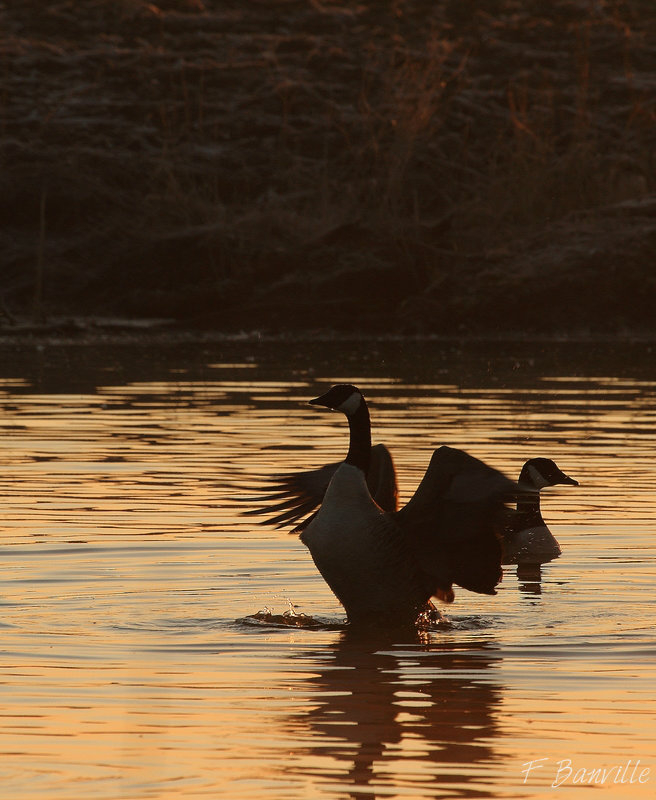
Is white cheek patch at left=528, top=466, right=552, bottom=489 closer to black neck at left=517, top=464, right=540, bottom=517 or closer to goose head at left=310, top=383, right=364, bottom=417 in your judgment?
black neck at left=517, top=464, right=540, bottom=517

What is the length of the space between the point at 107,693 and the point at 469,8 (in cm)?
3667

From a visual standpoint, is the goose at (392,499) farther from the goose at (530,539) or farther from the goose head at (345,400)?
the goose head at (345,400)

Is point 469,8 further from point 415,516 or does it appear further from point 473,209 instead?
point 415,516

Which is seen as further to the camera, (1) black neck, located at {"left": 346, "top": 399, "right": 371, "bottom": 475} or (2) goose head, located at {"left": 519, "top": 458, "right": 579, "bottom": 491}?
(2) goose head, located at {"left": 519, "top": 458, "right": 579, "bottom": 491}

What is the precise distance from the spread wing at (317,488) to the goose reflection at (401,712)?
0.98 meters

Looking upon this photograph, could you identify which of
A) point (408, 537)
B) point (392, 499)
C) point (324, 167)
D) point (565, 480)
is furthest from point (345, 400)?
point (324, 167)

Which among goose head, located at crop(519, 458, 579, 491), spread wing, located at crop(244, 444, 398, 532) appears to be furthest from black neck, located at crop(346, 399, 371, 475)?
goose head, located at crop(519, 458, 579, 491)

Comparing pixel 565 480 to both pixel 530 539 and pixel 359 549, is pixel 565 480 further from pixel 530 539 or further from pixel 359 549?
pixel 359 549

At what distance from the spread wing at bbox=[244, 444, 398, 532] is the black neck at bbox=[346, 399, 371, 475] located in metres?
0.45

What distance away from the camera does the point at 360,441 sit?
884 cm

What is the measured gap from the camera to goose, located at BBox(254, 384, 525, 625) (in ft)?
27.0

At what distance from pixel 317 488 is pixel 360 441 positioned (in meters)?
0.81

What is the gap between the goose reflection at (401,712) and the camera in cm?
586

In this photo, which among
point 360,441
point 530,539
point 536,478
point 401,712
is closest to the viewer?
point 401,712
